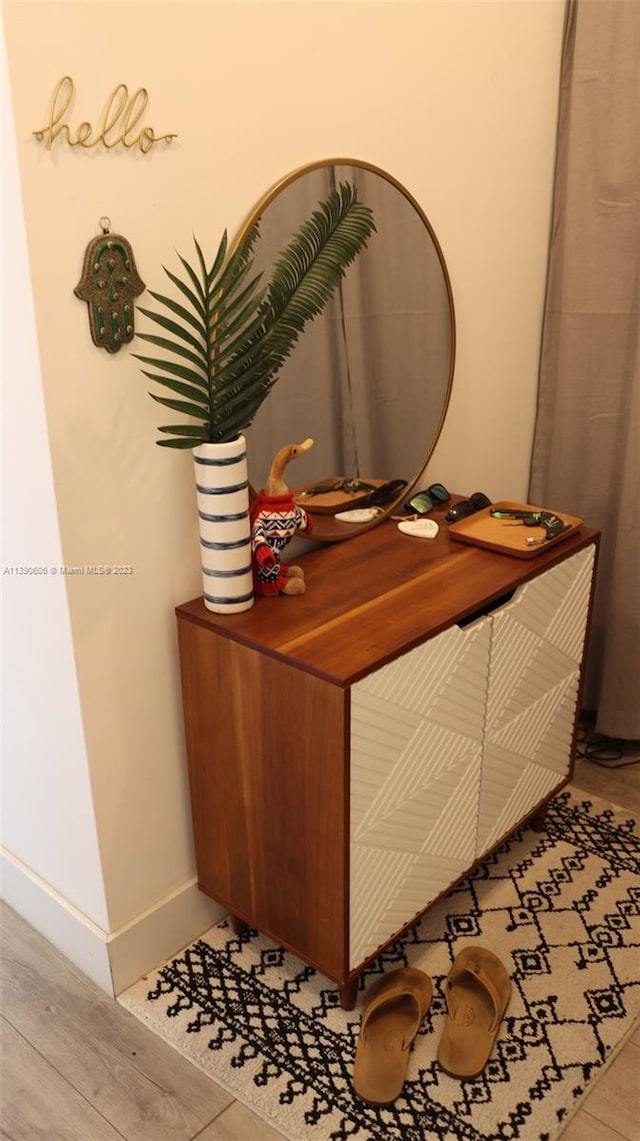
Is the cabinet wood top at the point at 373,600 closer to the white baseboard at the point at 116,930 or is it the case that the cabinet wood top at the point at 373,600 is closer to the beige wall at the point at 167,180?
the beige wall at the point at 167,180

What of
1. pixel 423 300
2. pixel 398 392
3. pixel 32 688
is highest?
pixel 423 300

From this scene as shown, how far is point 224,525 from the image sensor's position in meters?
1.49

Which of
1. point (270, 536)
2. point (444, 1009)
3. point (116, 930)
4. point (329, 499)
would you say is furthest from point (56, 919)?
point (329, 499)

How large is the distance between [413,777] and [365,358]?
2.62 feet

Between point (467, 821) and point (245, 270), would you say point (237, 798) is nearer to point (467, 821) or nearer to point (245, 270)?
point (467, 821)

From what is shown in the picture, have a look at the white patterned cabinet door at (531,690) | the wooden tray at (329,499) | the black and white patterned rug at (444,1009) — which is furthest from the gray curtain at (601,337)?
the wooden tray at (329,499)

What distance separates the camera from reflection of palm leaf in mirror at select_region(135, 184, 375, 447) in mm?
1382

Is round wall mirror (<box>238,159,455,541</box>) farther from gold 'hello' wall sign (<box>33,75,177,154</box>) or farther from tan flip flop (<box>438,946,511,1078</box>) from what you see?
tan flip flop (<box>438,946,511,1078</box>)

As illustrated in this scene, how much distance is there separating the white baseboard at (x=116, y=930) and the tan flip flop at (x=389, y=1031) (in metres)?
0.37

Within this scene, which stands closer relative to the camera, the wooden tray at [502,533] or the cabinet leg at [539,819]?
the wooden tray at [502,533]

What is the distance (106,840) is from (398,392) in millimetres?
1026

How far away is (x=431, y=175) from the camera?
1.88m

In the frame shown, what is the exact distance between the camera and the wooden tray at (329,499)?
5.85ft

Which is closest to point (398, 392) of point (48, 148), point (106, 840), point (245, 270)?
point (245, 270)
